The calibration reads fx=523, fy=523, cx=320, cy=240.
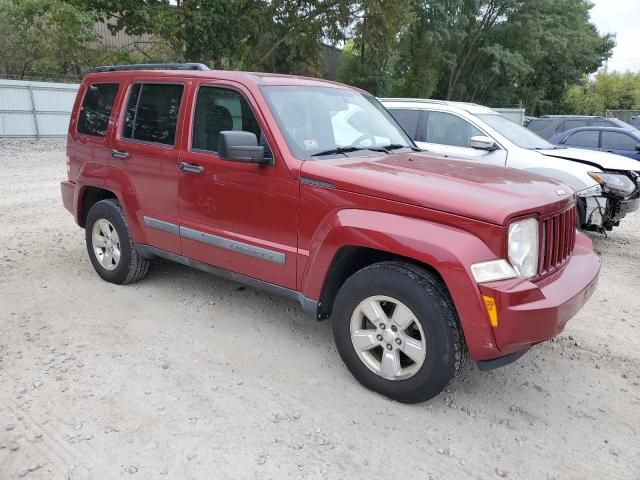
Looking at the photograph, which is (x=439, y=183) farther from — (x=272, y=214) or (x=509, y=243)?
(x=272, y=214)

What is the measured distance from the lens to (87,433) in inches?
114

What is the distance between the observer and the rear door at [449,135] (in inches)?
284

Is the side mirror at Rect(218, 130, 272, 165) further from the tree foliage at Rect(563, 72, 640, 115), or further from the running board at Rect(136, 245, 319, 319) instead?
the tree foliage at Rect(563, 72, 640, 115)

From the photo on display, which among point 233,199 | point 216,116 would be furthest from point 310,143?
point 216,116

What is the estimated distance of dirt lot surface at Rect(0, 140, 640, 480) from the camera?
273cm

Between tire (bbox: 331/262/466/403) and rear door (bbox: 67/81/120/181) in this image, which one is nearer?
tire (bbox: 331/262/466/403)

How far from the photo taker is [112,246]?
16.5ft

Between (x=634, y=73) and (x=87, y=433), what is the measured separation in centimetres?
6501

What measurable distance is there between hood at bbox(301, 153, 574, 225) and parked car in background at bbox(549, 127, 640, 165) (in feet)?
28.1

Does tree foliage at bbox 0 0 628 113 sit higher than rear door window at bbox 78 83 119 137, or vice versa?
tree foliage at bbox 0 0 628 113

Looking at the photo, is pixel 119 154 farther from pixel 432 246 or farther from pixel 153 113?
pixel 432 246

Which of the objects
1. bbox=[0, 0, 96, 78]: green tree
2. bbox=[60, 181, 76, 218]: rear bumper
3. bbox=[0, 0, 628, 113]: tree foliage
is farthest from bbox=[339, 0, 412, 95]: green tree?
bbox=[60, 181, 76, 218]: rear bumper

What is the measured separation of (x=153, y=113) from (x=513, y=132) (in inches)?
Answer: 208

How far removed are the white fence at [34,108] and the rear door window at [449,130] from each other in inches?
612
